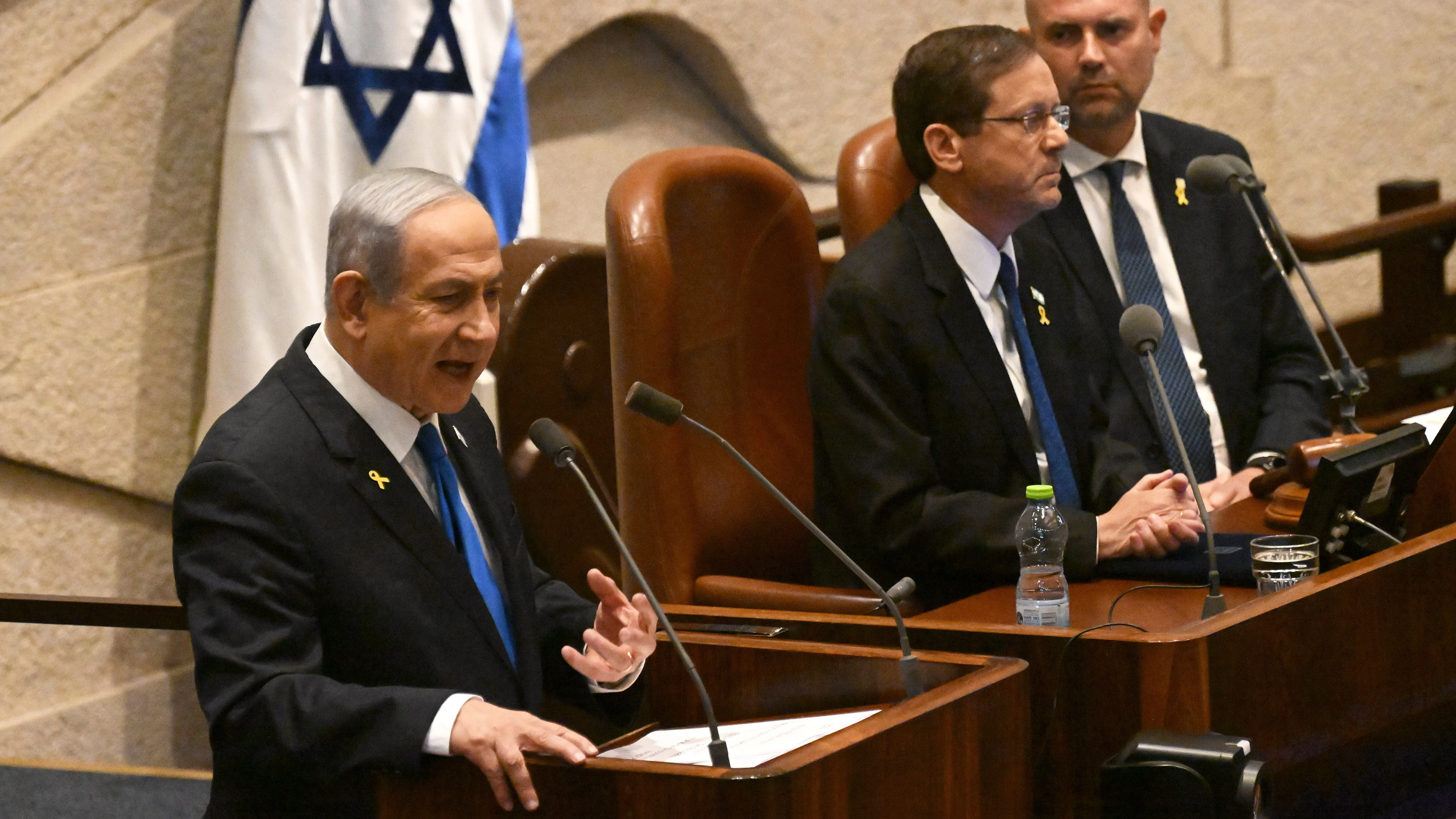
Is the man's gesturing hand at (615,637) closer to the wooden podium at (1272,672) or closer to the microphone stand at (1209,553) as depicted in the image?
the wooden podium at (1272,672)

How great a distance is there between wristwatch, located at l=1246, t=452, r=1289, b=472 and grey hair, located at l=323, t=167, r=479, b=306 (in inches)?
61.4

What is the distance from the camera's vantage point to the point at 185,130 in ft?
11.1

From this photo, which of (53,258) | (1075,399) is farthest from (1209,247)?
(53,258)

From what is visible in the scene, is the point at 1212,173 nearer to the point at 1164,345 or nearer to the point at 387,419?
the point at 1164,345

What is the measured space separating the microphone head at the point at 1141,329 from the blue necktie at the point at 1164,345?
2.35 feet

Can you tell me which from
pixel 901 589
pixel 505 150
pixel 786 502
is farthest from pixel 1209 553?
pixel 505 150

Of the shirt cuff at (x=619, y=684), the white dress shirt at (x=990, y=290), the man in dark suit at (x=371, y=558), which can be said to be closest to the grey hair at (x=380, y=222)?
the man in dark suit at (x=371, y=558)

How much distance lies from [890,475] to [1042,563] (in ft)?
0.87

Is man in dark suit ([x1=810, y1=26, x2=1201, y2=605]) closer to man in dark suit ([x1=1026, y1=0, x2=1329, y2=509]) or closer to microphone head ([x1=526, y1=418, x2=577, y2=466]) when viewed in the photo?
man in dark suit ([x1=1026, y1=0, x2=1329, y2=509])

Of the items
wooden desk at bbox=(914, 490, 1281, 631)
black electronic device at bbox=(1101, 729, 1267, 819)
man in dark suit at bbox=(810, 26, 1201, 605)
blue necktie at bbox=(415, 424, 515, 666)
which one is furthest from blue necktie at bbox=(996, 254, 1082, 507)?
blue necktie at bbox=(415, 424, 515, 666)

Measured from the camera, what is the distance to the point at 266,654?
1.68m

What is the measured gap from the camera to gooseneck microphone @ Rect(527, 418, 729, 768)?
1.53 metres

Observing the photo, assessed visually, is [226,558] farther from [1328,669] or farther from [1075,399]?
[1075,399]

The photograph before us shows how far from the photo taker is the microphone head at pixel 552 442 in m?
1.74
